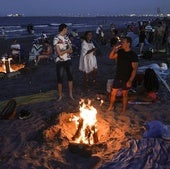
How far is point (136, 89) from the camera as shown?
1119 centimetres

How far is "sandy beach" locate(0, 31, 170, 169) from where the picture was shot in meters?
6.83

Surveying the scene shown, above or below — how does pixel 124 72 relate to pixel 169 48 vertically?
above

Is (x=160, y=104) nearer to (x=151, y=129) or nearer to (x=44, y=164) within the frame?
(x=151, y=129)

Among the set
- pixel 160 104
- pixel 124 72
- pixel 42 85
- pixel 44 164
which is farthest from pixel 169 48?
pixel 44 164

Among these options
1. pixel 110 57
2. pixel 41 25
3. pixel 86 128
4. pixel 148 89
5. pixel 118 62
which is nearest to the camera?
pixel 86 128

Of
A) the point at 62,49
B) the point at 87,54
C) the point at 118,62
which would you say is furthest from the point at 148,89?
the point at 62,49

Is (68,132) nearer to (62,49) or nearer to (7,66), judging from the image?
(62,49)

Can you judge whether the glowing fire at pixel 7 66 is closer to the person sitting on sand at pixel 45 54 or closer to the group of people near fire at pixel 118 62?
the person sitting on sand at pixel 45 54

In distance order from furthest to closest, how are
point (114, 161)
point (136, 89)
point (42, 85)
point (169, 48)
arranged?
point (169, 48) < point (42, 85) < point (136, 89) < point (114, 161)

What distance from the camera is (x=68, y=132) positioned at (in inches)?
321

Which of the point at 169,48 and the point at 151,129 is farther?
the point at 169,48

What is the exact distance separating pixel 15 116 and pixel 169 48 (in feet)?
41.1

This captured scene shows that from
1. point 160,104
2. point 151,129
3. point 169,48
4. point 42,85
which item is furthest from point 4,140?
point 169,48

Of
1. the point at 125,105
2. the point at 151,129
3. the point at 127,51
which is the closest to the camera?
the point at 151,129
